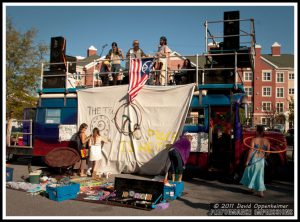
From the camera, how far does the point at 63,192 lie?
7.96m

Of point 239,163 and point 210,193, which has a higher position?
point 239,163

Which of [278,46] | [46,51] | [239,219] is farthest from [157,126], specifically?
[278,46]

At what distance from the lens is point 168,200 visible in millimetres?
7906

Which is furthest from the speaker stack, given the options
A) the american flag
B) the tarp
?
the american flag

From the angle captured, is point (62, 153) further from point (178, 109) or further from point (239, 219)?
point (239, 219)

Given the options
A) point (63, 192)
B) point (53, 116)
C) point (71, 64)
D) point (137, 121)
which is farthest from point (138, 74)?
point (63, 192)

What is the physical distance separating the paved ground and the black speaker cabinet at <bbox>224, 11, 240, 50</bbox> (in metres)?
4.47

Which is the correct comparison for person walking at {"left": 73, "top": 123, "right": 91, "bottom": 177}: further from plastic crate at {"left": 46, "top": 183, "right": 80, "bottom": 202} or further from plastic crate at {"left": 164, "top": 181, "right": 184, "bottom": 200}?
plastic crate at {"left": 164, "top": 181, "right": 184, "bottom": 200}

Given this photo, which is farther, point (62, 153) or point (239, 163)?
point (62, 153)

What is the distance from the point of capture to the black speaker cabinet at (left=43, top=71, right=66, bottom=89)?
1327 centimetres

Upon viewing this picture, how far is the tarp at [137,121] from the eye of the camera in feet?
36.1

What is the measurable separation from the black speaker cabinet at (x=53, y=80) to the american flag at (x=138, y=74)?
311 centimetres

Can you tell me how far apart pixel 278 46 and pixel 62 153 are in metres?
61.2

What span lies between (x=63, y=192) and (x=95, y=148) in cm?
317
